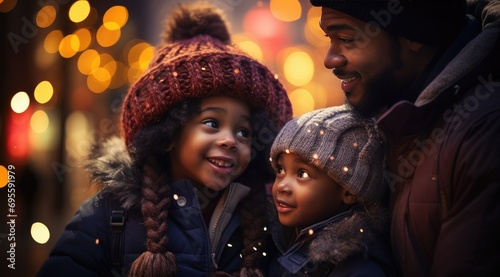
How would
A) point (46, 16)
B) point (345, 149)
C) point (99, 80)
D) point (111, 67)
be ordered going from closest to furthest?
point (345, 149) < point (46, 16) < point (99, 80) < point (111, 67)

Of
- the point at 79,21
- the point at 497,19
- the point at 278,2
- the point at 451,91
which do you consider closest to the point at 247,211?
the point at 451,91

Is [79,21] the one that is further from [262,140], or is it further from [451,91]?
[451,91]

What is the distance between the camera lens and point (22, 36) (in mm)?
4531

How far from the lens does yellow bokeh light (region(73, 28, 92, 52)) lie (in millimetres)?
6738

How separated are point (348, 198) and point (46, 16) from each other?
443cm

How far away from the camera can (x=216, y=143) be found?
9.32 ft

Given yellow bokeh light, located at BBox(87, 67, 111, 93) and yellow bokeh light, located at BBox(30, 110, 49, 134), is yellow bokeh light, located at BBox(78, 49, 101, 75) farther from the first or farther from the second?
yellow bokeh light, located at BBox(30, 110, 49, 134)

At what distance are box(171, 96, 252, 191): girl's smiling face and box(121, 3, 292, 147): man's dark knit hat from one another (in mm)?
77

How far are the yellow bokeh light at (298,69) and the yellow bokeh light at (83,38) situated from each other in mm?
3193

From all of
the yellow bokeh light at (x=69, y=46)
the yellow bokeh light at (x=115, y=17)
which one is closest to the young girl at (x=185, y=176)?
the yellow bokeh light at (x=69, y=46)

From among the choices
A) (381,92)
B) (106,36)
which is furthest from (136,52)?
(381,92)

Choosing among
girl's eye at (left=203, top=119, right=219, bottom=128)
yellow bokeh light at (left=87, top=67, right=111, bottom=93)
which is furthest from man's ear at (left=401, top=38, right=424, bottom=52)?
yellow bokeh light at (left=87, top=67, right=111, bottom=93)

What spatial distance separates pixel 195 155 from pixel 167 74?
1.66ft

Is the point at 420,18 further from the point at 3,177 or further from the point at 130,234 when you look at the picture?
the point at 3,177
